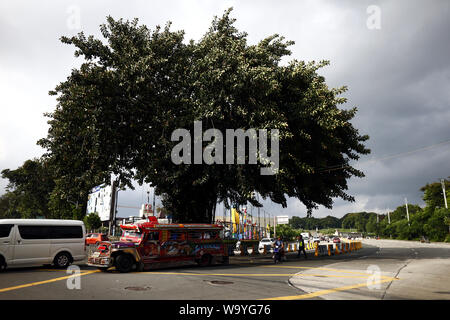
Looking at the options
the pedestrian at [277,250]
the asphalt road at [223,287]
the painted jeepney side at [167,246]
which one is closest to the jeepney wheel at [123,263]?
the painted jeepney side at [167,246]

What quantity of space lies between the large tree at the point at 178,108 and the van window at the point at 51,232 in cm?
301

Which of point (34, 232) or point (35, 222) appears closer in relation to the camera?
point (34, 232)

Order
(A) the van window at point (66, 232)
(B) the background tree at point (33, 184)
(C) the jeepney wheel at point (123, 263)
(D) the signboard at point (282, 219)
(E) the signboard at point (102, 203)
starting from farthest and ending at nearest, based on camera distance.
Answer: (E) the signboard at point (102, 203) → (D) the signboard at point (282, 219) → (B) the background tree at point (33, 184) → (A) the van window at point (66, 232) → (C) the jeepney wheel at point (123, 263)

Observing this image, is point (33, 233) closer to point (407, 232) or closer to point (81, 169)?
point (81, 169)

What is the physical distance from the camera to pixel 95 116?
18766 mm

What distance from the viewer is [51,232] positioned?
16.0 meters

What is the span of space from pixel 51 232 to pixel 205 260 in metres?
8.34

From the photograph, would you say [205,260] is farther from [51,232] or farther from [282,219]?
[282,219]

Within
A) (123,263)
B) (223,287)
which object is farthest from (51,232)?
(223,287)

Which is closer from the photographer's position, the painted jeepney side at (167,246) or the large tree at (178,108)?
the painted jeepney side at (167,246)

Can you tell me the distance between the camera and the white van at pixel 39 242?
14.5m

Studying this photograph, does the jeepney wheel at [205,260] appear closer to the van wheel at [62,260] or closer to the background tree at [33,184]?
the van wheel at [62,260]

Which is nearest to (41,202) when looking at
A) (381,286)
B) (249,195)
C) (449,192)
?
(249,195)
